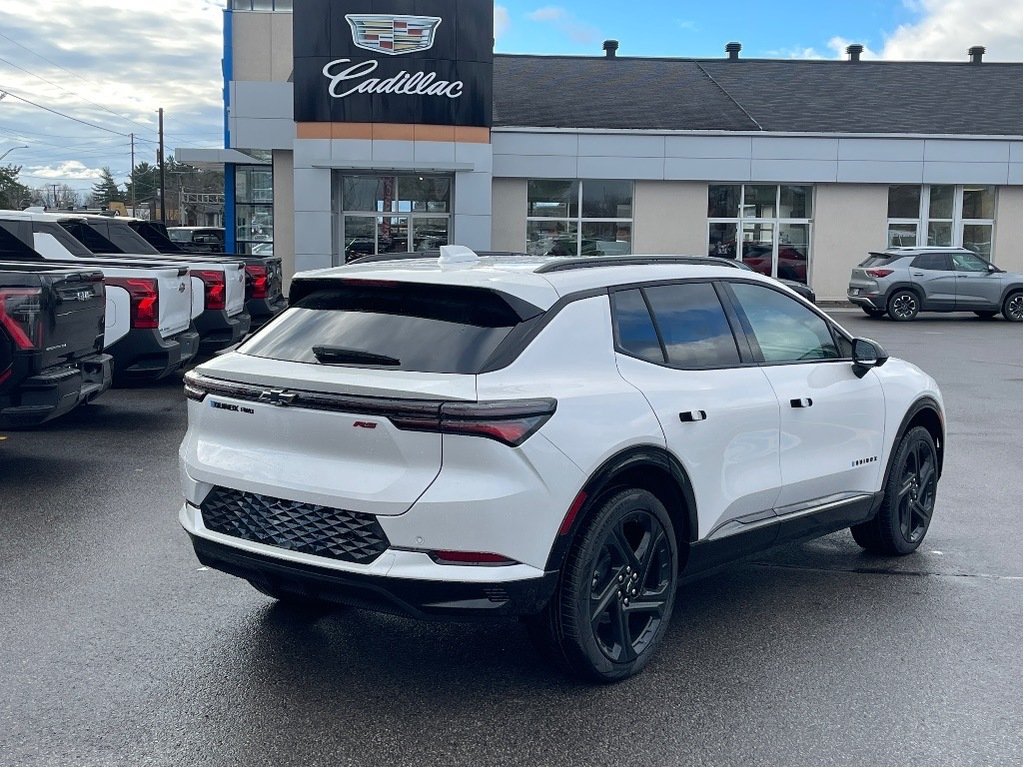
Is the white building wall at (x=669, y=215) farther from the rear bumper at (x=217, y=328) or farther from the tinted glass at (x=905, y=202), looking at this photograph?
the rear bumper at (x=217, y=328)

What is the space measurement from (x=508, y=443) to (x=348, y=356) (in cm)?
81

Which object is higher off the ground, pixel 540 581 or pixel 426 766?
pixel 540 581

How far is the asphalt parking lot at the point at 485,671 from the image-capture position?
3.90m

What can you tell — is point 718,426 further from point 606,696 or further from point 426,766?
point 426,766

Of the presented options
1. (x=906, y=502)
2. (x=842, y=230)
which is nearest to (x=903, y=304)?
(x=842, y=230)

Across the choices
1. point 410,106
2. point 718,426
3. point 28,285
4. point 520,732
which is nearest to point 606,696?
point 520,732

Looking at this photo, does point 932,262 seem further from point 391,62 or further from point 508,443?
point 508,443

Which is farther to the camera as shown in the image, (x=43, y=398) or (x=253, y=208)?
(x=253, y=208)

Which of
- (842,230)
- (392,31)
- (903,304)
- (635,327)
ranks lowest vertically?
(903,304)

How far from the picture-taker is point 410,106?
1056 inches

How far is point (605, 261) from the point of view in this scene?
16.6ft

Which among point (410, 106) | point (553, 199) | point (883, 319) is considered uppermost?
point (410, 106)

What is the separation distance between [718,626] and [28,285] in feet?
17.4

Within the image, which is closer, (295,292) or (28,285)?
(295,292)
